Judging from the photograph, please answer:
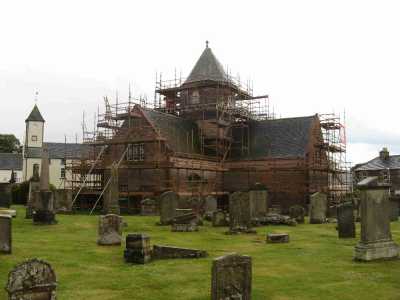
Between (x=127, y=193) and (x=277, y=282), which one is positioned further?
(x=127, y=193)

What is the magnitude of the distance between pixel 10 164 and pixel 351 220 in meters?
64.4

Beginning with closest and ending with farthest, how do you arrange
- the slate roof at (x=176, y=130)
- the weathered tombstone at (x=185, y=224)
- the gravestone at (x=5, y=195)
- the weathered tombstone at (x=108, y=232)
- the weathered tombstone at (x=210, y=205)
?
1. the weathered tombstone at (x=108, y=232)
2. the weathered tombstone at (x=185, y=224)
3. the weathered tombstone at (x=210, y=205)
4. the gravestone at (x=5, y=195)
5. the slate roof at (x=176, y=130)

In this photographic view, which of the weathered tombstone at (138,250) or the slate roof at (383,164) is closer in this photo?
the weathered tombstone at (138,250)

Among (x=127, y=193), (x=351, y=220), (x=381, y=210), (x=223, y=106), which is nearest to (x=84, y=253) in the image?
(x=381, y=210)

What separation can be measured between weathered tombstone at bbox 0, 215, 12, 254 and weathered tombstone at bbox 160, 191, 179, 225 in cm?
1080

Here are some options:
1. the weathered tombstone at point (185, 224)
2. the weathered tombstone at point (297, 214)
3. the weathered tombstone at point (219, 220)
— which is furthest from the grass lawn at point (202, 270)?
the weathered tombstone at point (297, 214)

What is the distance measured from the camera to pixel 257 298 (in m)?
9.07

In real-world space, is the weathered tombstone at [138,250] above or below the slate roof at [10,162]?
below

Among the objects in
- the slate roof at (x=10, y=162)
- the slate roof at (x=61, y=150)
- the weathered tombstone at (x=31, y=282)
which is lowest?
the weathered tombstone at (x=31, y=282)

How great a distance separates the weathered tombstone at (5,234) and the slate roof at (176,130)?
22.9m

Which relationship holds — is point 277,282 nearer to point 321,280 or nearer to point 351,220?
point 321,280

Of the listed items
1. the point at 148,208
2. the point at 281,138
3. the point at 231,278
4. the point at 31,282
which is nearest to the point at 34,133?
the point at 281,138

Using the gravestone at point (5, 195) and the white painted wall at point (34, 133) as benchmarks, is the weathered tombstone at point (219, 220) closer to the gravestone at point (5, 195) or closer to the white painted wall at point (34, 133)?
the gravestone at point (5, 195)

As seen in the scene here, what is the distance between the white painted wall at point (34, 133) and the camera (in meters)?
63.8
